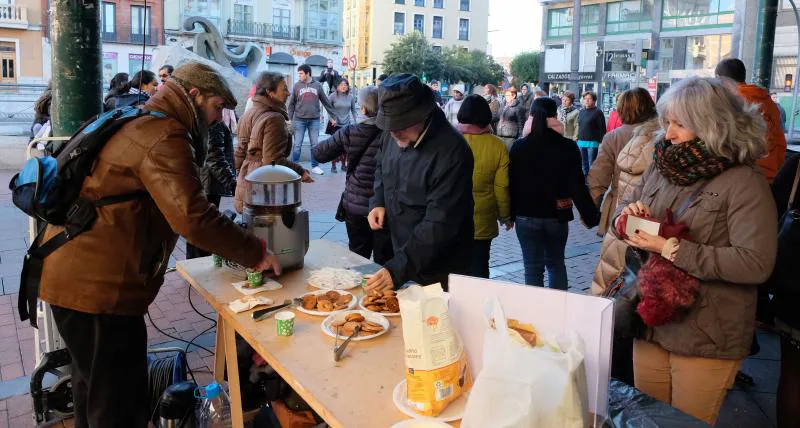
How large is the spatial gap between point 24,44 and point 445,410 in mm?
41506

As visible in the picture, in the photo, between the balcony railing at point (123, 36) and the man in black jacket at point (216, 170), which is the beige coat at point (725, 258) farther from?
the balcony railing at point (123, 36)

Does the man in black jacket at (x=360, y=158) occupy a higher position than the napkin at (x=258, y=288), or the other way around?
the man in black jacket at (x=360, y=158)

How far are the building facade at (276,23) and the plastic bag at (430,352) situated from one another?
40.9 metres

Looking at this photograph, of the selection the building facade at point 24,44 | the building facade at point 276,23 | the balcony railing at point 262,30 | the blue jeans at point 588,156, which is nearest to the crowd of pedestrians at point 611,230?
the blue jeans at point 588,156

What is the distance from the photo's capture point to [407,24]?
6275 centimetres

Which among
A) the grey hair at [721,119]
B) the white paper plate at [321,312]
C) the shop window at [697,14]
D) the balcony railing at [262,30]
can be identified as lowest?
the white paper plate at [321,312]

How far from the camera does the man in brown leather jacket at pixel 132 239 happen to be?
2.23 m

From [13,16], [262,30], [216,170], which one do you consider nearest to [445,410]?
[216,170]

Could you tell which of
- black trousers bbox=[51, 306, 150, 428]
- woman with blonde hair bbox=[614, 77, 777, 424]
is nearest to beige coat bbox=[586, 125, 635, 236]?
woman with blonde hair bbox=[614, 77, 777, 424]

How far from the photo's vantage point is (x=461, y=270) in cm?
304

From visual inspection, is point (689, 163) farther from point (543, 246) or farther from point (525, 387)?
point (543, 246)

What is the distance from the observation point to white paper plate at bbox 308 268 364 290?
2.77 m

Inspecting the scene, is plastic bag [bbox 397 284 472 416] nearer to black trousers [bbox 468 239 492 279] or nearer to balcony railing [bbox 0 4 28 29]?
black trousers [bbox 468 239 492 279]

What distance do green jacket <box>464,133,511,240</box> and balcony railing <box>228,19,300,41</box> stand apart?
4207 centimetres
